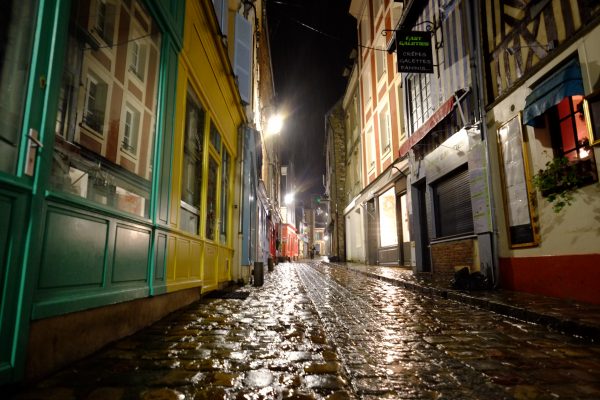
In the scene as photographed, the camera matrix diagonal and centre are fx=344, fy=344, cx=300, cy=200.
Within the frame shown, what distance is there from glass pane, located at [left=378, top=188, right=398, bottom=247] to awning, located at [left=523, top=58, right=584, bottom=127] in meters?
9.21

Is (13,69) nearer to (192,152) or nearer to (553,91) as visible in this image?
(192,152)

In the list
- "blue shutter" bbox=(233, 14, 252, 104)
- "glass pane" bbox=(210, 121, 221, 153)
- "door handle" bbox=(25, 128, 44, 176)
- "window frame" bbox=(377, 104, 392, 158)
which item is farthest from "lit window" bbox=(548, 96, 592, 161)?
"window frame" bbox=(377, 104, 392, 158)

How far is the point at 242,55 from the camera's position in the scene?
9570 millimetres

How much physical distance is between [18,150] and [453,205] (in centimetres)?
985

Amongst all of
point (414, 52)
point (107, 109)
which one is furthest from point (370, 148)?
point (107, 109)

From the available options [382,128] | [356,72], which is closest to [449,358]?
[382,128]

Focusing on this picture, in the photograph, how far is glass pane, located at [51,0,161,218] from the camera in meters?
2.72

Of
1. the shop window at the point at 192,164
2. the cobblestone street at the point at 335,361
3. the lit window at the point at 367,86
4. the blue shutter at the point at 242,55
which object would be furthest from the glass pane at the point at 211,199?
the lit window at the point at 367,86

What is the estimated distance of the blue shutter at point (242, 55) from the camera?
932 cm

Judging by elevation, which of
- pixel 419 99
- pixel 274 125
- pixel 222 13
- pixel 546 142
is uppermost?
pixel 274 125

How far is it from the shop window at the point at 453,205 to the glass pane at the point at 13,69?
907 cm

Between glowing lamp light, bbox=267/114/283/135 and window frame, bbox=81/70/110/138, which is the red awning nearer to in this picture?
glowing lamp light, bbox=267/114/283/135

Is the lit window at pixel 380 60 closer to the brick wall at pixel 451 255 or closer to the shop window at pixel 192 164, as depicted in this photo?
the brick wall at pixel 451 255

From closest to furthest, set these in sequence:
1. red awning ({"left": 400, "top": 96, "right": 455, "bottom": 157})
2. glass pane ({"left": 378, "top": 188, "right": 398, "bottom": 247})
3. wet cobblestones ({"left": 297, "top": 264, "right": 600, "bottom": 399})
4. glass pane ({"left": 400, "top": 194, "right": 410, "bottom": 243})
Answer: wet cobblestones ({"left": 297, "top": 264, "right": 600, "bottom": 399}), red awning ({"left": 400, "top": 96, "right": 455, "bottom": 157}), glass pane ({"left": 400, "top": 194, "right": 410, "bottom": 243}), glass pane ({"left": 378, "top": 188, "right": 398, "bottom": 247})
